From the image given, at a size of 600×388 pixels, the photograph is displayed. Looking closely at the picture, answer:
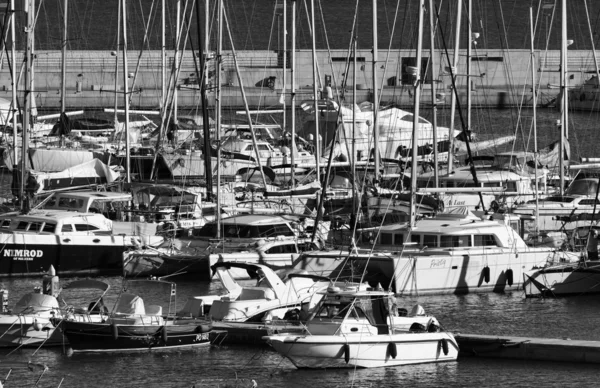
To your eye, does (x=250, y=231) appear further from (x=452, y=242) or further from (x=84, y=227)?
(x=452, y=242)

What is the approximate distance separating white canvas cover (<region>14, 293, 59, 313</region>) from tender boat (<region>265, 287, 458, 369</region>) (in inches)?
182

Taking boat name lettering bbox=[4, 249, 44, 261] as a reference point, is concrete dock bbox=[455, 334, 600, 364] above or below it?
below

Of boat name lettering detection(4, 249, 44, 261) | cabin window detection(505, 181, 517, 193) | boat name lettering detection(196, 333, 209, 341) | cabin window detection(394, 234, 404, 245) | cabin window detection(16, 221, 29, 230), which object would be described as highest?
cabin window detection(505, 181, 517, 193)

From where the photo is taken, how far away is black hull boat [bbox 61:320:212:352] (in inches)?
967

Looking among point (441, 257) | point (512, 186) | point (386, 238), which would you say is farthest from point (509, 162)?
point (441, 257)

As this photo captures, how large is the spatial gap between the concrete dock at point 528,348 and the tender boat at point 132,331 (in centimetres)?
466

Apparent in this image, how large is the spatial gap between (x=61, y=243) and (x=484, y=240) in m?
10.4

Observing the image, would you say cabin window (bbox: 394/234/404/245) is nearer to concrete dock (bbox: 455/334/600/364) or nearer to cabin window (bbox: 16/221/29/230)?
concrete dock (bbox: 455/334/600/364)

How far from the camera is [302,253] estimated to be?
3247cm

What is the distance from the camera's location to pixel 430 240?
31.9 m

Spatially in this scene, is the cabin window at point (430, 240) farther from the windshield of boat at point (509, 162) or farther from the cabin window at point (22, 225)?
the windshield of boat at point (509, 162)

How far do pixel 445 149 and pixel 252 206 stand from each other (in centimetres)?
1490

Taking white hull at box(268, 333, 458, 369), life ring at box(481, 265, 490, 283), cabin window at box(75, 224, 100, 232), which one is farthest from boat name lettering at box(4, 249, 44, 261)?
white hull at box(268, 333, 458, 369)

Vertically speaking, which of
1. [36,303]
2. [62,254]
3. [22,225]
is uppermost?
[22,225]
